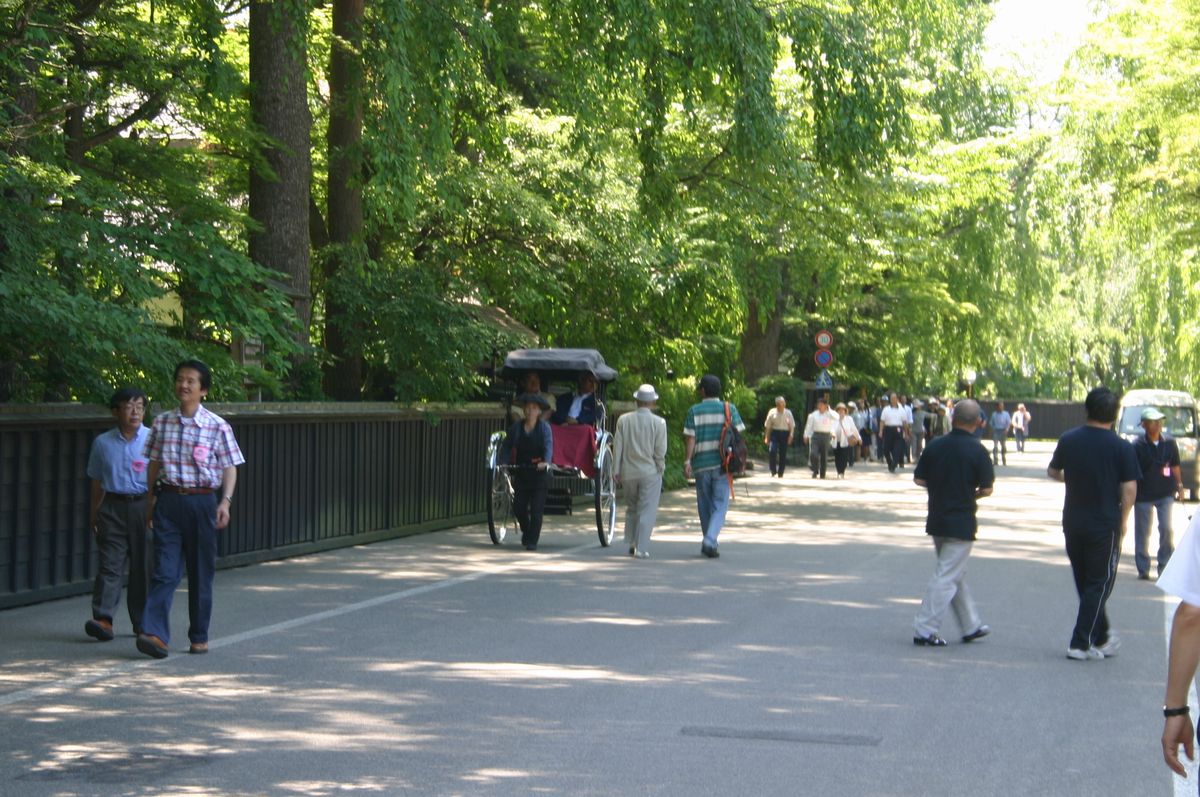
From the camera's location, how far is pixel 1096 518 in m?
10.2

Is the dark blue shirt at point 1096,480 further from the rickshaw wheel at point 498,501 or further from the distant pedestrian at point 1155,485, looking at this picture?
the rickshaw wheel at point 498,501

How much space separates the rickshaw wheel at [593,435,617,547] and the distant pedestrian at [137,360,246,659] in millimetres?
7517

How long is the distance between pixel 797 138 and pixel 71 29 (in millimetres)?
13822

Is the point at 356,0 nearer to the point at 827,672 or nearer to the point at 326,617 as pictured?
the point at 326,617

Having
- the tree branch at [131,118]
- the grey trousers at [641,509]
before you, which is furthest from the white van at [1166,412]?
the tree branch at [131,118]

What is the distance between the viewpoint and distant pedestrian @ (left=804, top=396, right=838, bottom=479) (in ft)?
111

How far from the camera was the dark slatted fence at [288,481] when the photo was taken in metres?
12.0

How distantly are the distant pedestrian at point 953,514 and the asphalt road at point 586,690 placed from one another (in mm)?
202

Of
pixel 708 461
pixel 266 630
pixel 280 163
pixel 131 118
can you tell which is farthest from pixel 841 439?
pixel 266 630

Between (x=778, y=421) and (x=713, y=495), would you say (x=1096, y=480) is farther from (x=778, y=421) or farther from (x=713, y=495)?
(x=778, y=421)

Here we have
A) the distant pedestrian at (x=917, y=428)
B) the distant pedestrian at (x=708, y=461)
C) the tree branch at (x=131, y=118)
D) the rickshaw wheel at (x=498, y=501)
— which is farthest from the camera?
the distant pedestrian at (x=917, y=428)

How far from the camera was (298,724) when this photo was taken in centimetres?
768

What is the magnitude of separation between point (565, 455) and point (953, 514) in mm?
7656

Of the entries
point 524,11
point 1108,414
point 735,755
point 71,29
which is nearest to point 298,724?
point 735,755
